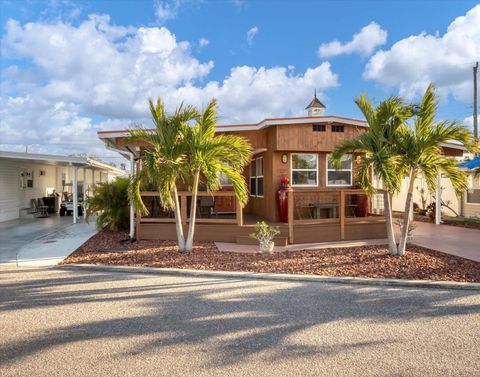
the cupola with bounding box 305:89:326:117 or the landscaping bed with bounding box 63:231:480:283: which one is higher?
the cupola with bounding box 305:89:326:117

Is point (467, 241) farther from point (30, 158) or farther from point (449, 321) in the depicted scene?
point (30, 158)

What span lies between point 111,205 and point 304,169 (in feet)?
21.2

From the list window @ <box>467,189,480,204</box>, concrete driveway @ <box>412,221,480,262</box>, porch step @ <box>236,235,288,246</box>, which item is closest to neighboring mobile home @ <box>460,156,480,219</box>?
window @ <box>467,189,480,204</box>

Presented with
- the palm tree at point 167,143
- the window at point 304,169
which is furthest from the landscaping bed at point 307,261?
the window at point 304,169

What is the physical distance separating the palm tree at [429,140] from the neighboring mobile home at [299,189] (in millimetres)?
2773

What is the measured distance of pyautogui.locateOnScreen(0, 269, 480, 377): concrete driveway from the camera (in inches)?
115

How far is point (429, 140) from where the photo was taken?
643 cm

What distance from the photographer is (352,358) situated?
3.06 meters

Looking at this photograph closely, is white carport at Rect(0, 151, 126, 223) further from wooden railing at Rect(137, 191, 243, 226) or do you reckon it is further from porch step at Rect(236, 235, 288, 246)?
porch step at Rect(236, 235, 288, 246)

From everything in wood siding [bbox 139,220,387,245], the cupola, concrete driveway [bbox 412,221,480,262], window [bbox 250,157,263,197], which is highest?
the cupola

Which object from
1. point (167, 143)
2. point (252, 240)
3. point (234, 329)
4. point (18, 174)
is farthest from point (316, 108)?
point (18, 174)

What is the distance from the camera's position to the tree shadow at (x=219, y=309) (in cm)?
332

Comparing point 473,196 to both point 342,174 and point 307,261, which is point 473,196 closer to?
point 342,174

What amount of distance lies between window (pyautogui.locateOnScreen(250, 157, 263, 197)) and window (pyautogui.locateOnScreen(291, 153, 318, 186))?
165cm
